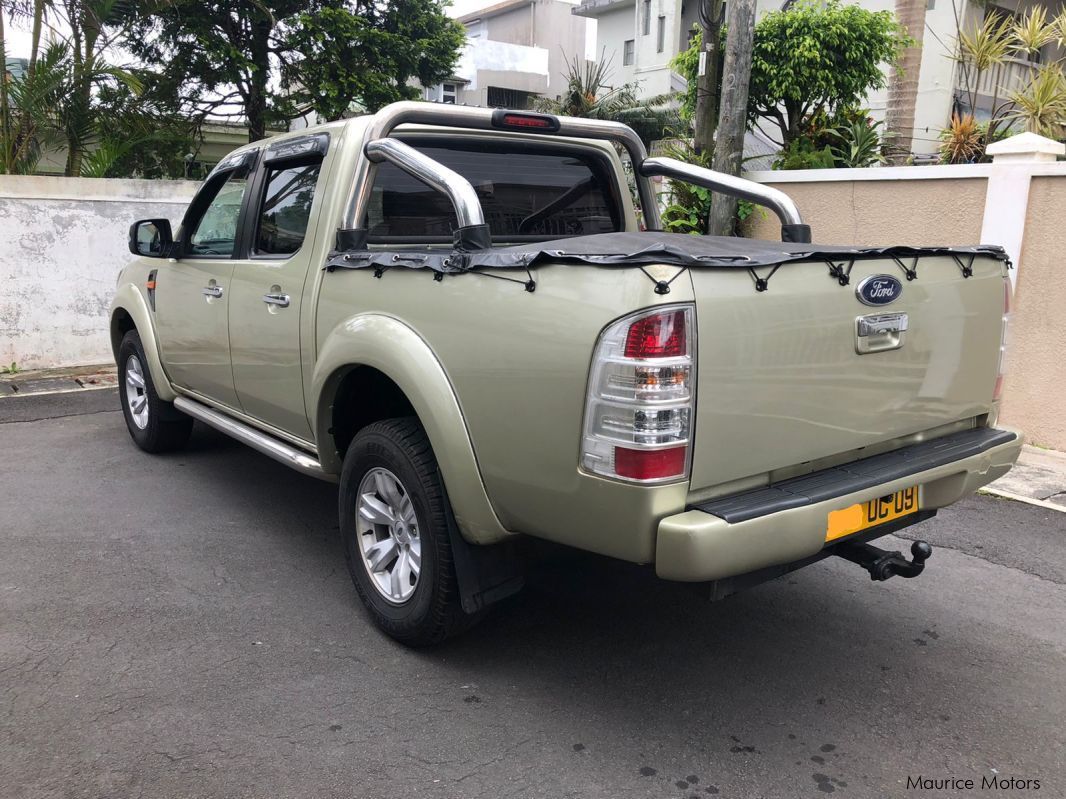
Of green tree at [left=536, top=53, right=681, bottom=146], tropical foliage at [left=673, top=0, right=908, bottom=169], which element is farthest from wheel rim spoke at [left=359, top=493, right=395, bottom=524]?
green tree at [left=536, top=53, right=681, bottom=146]

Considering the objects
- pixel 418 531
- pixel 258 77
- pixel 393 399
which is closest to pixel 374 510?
pixel 418 531

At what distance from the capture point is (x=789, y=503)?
2.62 m

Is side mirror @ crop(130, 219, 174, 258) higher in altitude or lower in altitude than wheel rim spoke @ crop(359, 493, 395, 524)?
higher

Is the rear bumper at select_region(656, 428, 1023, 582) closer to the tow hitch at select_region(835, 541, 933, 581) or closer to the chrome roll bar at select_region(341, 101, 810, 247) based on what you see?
the tow hitch at select_region(835, 541, 933, 581)

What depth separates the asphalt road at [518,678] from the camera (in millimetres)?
2689

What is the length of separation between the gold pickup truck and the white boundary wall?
199 inches

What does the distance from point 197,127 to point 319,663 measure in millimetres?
16248

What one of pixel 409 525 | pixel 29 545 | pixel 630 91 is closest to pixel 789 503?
pixel 409 525

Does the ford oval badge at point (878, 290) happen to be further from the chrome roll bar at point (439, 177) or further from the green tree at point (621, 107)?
the green tree at point (621, 107)

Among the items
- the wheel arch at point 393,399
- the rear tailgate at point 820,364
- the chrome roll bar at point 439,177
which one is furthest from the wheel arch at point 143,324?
the rear tailgate at point 820,364

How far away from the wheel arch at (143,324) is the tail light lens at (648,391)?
3.78 meters

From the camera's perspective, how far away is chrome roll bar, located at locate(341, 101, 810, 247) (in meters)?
3.25

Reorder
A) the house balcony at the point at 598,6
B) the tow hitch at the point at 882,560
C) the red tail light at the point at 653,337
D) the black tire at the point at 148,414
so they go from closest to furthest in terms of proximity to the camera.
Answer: the red tail light at the point at 653,337 < the tow hitch at the point at 882,560 < the black tire at the point at 148,414 < the house balcony at the point at 598,6

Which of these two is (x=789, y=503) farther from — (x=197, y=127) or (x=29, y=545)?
(x=197, y=127)
